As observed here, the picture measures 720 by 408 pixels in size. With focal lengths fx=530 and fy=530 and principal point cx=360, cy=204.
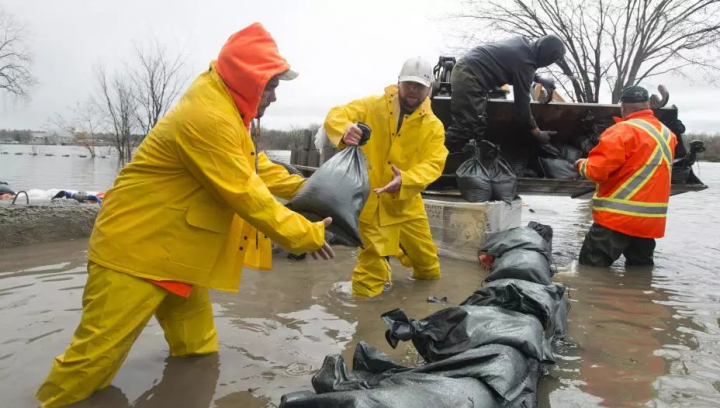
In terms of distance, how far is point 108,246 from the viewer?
2207 millimetres

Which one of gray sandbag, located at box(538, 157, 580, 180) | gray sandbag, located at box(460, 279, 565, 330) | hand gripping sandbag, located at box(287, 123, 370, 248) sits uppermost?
gray sandbag, located at box(538, 157, 580, 180)

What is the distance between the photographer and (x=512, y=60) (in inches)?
239

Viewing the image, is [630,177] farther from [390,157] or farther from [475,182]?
[390,157]

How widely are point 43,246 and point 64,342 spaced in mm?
3093

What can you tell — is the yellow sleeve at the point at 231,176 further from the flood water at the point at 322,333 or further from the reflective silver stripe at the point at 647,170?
the reflective silver stripe at the point at 647,170

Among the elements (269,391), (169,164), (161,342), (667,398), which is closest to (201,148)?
(169,164)

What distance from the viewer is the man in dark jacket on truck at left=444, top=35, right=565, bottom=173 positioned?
602 centimetres

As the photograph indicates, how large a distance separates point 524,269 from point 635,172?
2286 mm

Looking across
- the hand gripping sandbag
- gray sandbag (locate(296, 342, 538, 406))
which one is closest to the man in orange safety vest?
the hand gripping sandbag

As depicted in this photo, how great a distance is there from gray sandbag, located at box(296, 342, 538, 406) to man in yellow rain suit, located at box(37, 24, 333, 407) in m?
0.57

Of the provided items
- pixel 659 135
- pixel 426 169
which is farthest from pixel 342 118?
pixel 659 135

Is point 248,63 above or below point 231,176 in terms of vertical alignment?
above

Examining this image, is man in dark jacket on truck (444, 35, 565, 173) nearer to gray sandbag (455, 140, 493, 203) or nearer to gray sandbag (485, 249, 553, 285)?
gray sandbag (455, 140, 493, 203)

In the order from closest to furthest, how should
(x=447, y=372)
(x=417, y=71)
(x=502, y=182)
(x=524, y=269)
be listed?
(x=447, y=372), (x=524, y=269), (x=417, y=71), (x=502, y=182)
